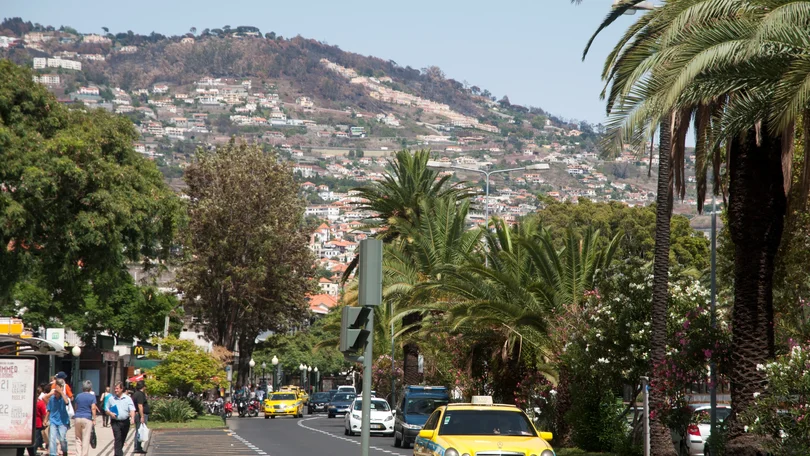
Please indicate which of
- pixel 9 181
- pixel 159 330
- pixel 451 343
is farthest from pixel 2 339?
pixel 159 330

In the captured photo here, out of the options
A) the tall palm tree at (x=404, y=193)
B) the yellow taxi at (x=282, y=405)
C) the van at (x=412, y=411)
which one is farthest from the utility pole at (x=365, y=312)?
the yellow taxi at (x=282, y=405)

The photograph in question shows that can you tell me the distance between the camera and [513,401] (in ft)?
118

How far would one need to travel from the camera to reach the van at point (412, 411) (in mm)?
34438

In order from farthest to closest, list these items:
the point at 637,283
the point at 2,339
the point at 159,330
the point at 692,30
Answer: the point at 159,330, the point at 637,283, the point at 2,339, the point at 692,30

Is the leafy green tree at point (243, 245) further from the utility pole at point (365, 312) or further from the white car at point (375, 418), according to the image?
the utility pole at point (365, 312)

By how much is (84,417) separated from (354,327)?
39.9 ft

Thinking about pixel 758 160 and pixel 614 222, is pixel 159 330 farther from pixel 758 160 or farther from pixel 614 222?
pixel 758 160

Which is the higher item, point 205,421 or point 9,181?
point 9,181

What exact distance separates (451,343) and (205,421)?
1244cm

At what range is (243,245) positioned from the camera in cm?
5744

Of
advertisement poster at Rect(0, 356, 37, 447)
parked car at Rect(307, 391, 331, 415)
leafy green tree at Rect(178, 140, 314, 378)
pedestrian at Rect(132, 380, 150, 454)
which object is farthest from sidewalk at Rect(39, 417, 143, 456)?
parked car at Rect(307, 391, 331, 415)

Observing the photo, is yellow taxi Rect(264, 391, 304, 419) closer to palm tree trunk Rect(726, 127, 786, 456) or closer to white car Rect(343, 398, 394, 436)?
white car Rect(343, 398, 394, 436)

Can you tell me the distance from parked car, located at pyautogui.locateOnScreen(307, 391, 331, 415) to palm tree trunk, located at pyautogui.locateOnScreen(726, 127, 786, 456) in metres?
63.9

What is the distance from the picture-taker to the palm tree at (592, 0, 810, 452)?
1620 centimetres
